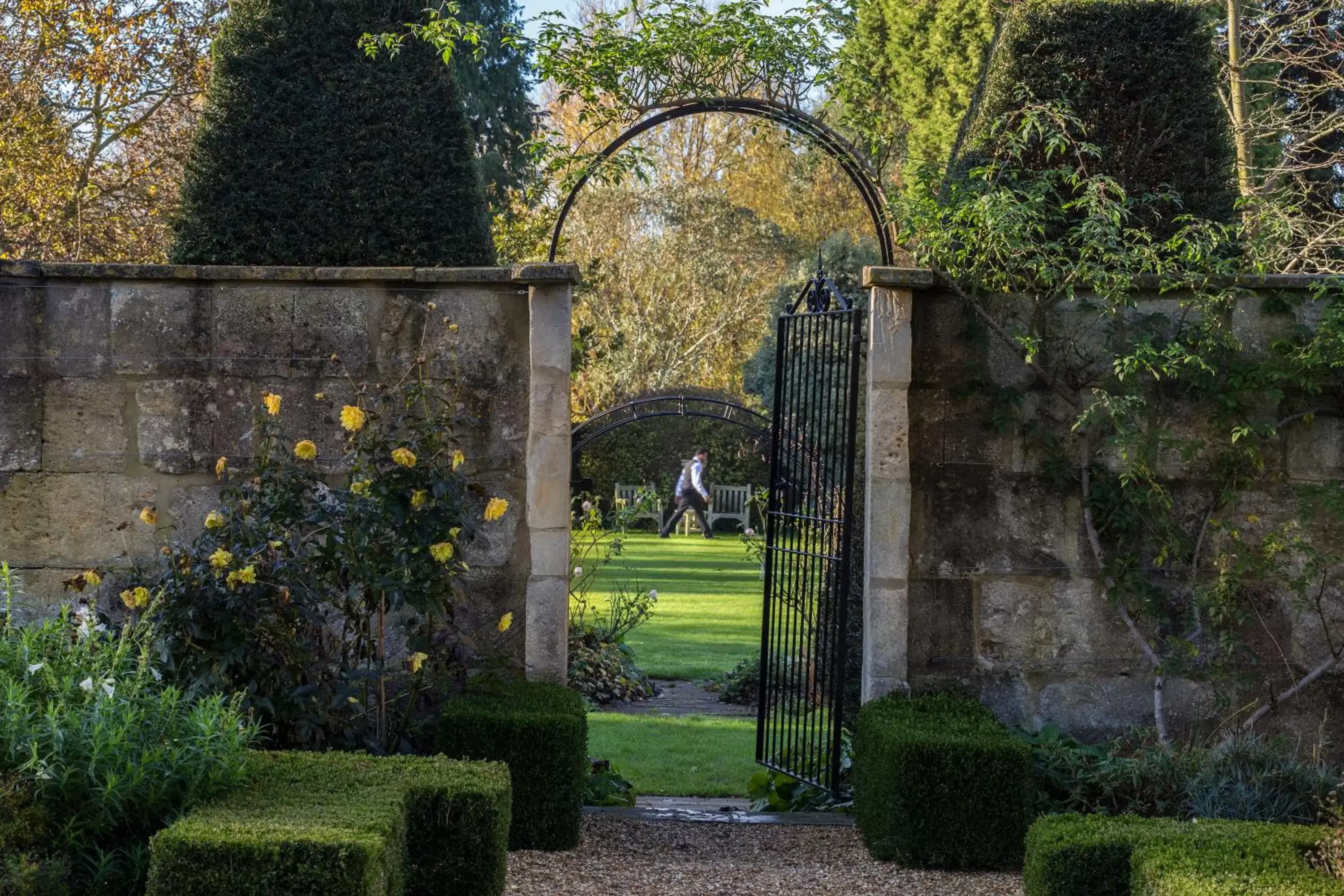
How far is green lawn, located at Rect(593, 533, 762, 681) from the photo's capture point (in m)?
10.6

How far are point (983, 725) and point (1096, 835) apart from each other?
1149 mm

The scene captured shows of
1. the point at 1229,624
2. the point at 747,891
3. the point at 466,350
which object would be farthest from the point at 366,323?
the point at 1229,624

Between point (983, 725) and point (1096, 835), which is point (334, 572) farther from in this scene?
point (1096, 835)

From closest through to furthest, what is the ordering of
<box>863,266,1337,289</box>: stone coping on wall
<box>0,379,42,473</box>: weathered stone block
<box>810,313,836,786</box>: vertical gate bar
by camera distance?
<box>863,266,1337,289</box>: stone coping on wall < <box>0,379,42,473</box>: weathered stone block < <box>810,313,836,786</box>: vertical gate bar

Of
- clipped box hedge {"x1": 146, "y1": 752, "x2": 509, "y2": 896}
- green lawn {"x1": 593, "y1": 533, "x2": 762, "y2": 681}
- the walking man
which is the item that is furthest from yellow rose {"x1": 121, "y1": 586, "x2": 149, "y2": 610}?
the walking man

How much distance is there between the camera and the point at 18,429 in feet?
Answer: 18.0

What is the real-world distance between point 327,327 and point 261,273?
34 centimetres

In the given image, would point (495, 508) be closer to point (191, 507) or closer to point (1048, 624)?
point (191, 507)

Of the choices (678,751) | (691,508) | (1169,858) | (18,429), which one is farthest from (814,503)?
(691,508)

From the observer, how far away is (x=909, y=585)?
5.51 metres

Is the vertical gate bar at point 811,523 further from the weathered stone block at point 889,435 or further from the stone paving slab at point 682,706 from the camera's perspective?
the stone paving slab at point 682,706

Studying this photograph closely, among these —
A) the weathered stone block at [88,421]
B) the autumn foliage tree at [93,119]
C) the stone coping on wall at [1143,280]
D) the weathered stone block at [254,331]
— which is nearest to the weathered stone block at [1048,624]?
the stone coping on wall at [1143,280]

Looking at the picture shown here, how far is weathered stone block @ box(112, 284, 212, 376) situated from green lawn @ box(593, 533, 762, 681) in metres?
5.27

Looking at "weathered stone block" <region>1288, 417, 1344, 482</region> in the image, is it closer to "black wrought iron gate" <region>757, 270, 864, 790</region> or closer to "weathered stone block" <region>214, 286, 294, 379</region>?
"black wrought iron gate" <region>757, 270, 864, 790</region>
